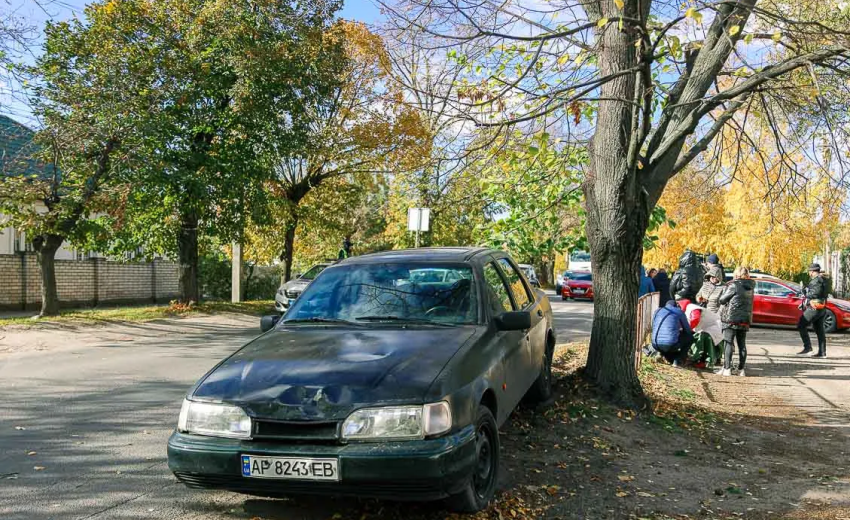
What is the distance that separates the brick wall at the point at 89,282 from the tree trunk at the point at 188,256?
4165 mm

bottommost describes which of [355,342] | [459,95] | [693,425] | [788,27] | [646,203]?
[693,425]

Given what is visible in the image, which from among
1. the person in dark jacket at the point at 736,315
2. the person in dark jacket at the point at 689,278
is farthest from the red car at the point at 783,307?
the person in dark jacket at the point at 736,315

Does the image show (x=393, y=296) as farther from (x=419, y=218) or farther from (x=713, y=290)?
(x=419, y=218)

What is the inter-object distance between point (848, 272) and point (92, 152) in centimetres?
2984

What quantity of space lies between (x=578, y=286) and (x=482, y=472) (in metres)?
29.2

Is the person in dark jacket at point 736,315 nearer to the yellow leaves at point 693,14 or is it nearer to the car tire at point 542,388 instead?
the car tire at point 542,388

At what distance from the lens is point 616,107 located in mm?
7629

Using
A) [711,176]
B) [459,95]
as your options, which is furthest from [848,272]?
[459,95]

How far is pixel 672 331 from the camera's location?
444 inches

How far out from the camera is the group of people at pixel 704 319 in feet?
37.0

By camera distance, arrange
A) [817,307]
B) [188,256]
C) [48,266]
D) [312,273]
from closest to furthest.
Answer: [817,307] < [48,266] < [312,273] < [188,256]

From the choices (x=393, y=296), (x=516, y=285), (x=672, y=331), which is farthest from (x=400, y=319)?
(x=672, y=331)

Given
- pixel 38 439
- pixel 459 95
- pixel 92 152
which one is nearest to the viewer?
pixel 38 439

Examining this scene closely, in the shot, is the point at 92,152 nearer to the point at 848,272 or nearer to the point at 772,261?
the point at 772,261
